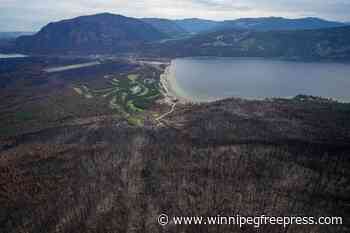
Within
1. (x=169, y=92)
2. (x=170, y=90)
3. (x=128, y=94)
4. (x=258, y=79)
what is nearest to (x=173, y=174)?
(x=128, y=94)

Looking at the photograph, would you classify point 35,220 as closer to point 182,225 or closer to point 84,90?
point 182,225

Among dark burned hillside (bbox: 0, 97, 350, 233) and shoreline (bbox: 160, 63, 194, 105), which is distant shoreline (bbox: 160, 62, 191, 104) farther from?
dark burned hillside (bbox: 0, 97, 350, 233)

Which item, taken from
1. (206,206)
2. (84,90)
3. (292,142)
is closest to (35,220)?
(206,206)

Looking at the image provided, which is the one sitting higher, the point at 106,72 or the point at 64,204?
the point at 106,72

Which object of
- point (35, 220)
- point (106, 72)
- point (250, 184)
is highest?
point (106, 72)

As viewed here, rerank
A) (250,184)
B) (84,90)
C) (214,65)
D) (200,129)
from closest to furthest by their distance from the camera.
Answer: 1. (250,184)
2. (200,129)
3. (84,90)
4. (214,65)

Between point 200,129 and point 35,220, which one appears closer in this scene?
point 35,220

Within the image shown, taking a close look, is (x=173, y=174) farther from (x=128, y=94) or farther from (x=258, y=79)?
(x=258, y=79)
